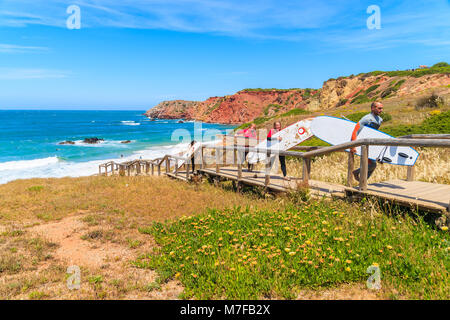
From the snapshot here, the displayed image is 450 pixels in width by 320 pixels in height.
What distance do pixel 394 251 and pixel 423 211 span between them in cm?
171

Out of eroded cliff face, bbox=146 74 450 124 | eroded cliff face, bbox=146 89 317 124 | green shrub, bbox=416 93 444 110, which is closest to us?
green shrub, bbox=416 93 444 110

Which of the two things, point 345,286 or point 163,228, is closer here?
point 345,286

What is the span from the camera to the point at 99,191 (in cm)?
1206

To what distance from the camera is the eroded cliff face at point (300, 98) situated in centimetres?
4504

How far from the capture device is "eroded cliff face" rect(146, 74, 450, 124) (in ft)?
148

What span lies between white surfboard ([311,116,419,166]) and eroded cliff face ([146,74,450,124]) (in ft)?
103

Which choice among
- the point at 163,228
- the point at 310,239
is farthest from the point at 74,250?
the point at 310,239

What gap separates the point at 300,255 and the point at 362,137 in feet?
12.8

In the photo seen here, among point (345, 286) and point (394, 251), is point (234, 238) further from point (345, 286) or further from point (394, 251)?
point (394, 251)

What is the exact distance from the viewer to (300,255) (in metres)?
3.84
